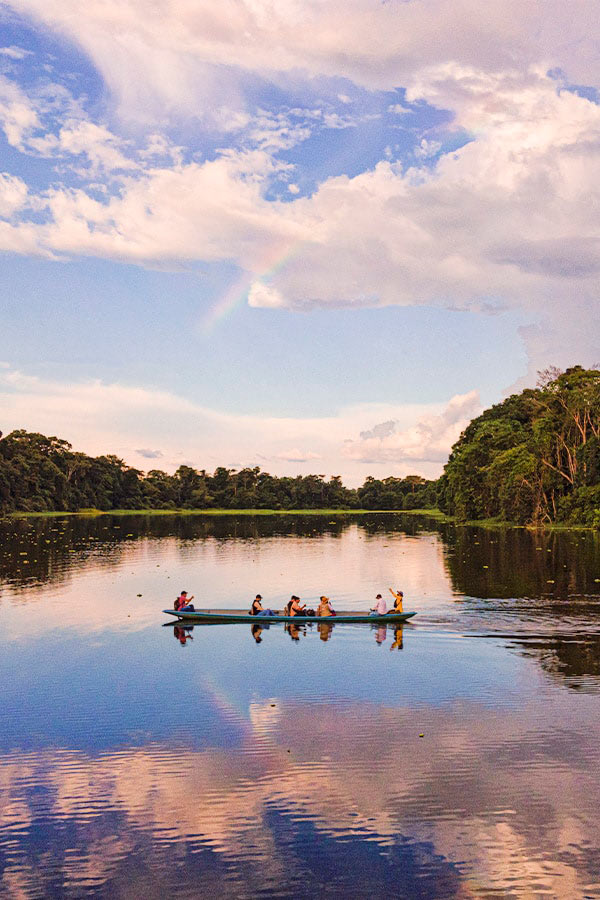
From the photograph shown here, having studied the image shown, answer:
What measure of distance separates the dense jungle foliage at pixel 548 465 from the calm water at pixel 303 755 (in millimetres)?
66276

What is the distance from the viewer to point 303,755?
20.3m

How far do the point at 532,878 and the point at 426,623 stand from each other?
25148mm

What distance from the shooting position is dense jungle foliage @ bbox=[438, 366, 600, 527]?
348ft

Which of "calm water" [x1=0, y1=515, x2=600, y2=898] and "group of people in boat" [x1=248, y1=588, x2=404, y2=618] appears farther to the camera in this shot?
"group of people in boat" [x1=248, y1=588, x2=404, y2=618]

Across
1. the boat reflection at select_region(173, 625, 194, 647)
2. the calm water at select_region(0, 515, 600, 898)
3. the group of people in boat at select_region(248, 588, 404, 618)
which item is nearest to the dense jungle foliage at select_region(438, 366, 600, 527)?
the calm water at select_region(0, 515, 600, 898)

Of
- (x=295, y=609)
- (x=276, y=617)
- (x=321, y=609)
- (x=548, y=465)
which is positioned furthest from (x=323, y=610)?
(x=548, y=465)

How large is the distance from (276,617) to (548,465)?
280 feet

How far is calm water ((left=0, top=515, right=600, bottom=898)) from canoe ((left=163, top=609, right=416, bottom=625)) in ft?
2.27

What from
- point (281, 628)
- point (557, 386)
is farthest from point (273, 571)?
point (557, 386)

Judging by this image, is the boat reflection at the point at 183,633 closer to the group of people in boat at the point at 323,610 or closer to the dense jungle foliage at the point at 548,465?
the group of people in boat at the point at 323,610

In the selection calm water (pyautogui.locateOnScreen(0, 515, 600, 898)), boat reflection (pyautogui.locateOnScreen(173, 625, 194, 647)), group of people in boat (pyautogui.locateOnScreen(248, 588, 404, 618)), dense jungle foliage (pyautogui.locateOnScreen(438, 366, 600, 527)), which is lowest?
calm water (pyautogui.locateOnScreen(0, 515, 600, 898))

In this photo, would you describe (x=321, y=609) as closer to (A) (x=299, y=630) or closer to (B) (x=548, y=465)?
(A) (x=299, y=630)

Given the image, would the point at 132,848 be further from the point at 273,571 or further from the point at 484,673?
the point at 273,571

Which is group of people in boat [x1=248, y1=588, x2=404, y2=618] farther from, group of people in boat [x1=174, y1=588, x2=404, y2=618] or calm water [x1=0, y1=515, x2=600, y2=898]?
calm water [x1=0, y1=515, x2=600, y2=898]
